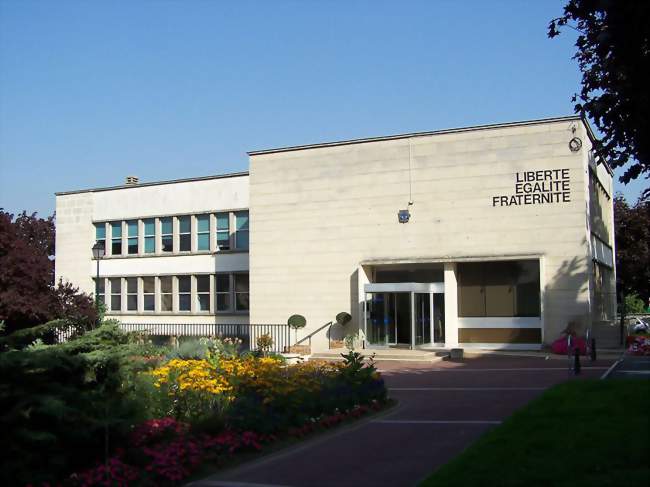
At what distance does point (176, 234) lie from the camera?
41.7 meters


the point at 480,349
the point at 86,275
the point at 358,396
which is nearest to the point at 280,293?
the point at 480,349

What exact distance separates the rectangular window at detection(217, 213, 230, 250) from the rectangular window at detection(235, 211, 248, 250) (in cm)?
54

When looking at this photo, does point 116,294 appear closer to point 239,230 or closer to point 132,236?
point 132,236

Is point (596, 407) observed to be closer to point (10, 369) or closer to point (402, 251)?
point (10, 369)

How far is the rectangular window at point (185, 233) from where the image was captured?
41.4 metres

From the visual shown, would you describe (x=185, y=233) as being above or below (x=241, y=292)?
above

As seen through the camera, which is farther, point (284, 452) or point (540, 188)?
point (540, 188)

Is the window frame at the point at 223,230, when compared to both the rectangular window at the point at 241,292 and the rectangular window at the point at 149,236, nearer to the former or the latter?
the rectangular window at the point at 241,292

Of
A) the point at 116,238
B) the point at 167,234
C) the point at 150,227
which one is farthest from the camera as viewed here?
the point at 116,238

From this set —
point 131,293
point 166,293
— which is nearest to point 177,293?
point 166,293

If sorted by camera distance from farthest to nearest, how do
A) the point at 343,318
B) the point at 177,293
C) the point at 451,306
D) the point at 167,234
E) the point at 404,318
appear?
the point at 167,234
the point at 177,293
the point at 343,318
the point at 404,318
the point at 451,306

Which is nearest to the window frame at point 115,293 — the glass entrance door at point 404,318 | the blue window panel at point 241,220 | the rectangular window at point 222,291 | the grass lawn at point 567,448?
the rectangular window at point 222,291

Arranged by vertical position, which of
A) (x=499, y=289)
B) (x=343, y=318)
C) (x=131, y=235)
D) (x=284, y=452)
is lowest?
(x=284, y=452)

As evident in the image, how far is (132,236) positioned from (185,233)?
379 cm
